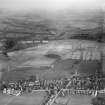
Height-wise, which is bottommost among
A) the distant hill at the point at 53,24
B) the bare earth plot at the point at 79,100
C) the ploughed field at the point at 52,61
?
the bare earth plot at the point at 79,100

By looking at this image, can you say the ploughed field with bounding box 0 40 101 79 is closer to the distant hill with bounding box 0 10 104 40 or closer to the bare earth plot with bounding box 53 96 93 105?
the distant hill with bounding box 0 10 104 40

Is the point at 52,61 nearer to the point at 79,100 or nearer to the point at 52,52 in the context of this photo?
the point at 52,52

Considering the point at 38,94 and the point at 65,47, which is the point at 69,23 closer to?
the point at 65,47

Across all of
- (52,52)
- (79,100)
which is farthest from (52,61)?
(79,100)

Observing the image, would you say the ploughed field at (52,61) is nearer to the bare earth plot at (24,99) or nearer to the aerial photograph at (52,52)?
the aerial photograph at (52,52)

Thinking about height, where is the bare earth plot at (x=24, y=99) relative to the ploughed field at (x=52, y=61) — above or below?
below

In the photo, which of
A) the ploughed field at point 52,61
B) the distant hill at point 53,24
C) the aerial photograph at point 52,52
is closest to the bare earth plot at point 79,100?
the aerial photograph at point 52,52

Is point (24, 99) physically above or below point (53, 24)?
below

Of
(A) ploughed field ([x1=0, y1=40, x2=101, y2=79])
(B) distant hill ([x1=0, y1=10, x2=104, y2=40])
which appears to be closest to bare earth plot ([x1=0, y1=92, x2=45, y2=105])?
(A) ploughed field ([x1=0, y1=40, x2=101, y2=79])
